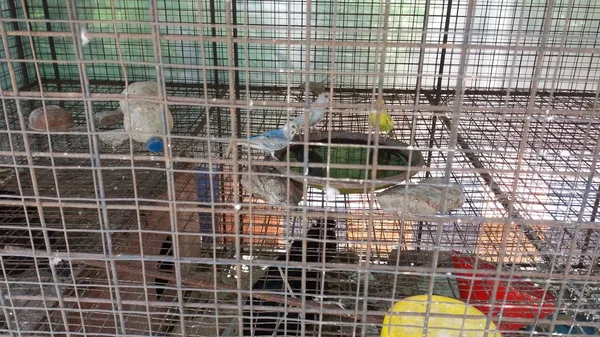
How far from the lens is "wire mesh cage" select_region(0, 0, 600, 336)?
1001 mm

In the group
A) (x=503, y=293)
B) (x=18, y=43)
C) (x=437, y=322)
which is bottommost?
(x=503, y=293)

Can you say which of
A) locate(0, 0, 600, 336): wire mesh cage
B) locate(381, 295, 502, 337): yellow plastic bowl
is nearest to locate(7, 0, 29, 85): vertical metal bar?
locate(0, 0, 600, 336): wire mesh cage

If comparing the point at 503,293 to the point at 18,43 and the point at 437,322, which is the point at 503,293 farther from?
the point at 18,43

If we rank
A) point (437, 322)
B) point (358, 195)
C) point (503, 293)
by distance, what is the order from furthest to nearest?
1. point (358, 195)
2. point (503, 293)
3. point (437, 322)

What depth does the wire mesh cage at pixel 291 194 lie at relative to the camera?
1001 mm

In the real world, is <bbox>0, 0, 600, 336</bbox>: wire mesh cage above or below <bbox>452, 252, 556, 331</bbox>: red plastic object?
above

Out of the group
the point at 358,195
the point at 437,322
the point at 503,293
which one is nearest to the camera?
the point at 437,322

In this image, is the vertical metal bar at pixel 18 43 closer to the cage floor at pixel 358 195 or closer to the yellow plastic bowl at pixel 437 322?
the cage floor at pixel 358 195

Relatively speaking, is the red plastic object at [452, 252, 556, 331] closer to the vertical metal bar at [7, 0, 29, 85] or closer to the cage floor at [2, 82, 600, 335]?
the cage floor at [2, 82, 600, 335]

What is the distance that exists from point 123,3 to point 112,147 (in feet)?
2.58

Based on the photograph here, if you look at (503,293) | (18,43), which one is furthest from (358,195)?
(18,43)

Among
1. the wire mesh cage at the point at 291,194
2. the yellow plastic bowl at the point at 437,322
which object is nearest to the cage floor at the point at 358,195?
the wire mesh cage at the point at 291,194

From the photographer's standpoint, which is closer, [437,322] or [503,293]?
[437,322]

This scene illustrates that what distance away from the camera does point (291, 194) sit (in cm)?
153
